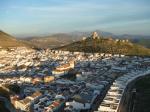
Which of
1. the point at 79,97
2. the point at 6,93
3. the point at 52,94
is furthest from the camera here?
Answer: the point at 6,93

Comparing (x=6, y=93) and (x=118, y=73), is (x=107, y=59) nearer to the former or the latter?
(x=118, y=73)

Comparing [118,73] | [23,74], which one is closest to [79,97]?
[118,73]

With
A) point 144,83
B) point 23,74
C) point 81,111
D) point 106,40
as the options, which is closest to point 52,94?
point 81,111

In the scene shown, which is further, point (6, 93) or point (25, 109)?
point (6, 93)

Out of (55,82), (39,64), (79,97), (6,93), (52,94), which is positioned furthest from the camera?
(39,64)

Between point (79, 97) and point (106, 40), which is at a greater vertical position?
point (106, 40)

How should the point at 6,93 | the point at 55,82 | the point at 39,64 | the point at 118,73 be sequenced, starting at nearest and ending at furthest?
the point at 6,93 < the point at 55,82 < the point at 118,73 < the point at 39,64

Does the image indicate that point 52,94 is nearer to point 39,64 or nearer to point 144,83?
point 144,83

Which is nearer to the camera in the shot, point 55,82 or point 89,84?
point 89,84

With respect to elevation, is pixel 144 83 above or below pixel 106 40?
below

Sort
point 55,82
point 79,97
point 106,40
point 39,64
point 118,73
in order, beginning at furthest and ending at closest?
point 106,40
point 39,64
point 118,73
point 55,82
point 79,97
